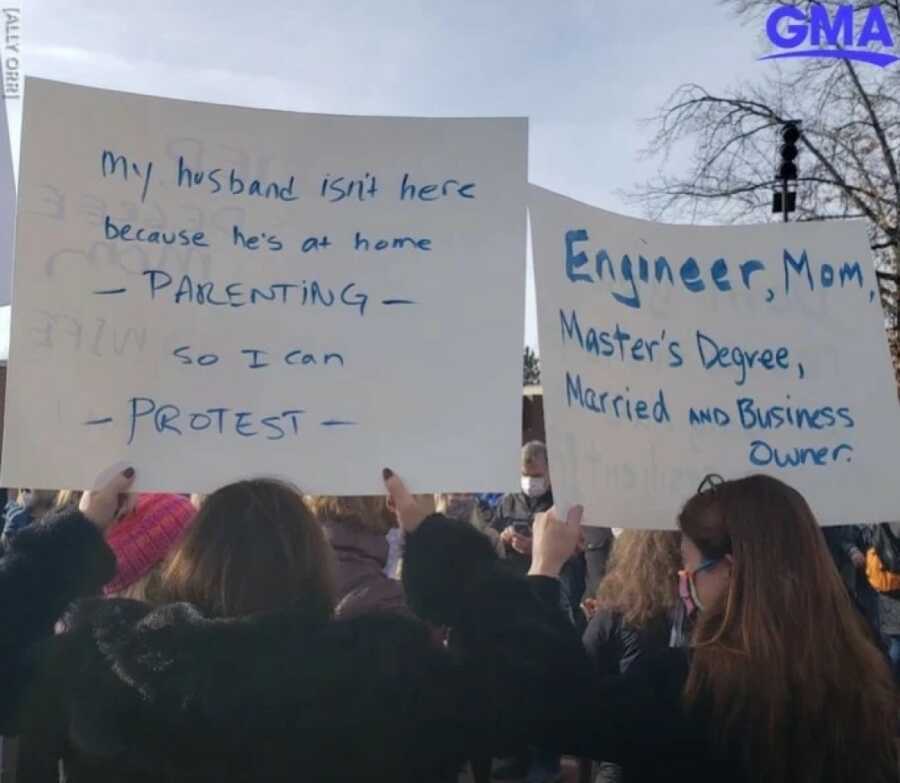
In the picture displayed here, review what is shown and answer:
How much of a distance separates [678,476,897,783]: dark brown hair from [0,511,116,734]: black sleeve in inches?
45.0

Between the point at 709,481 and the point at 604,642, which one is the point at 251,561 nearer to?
the point at 709,481

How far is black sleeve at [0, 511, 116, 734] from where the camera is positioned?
5.89 feet

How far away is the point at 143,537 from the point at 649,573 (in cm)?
141

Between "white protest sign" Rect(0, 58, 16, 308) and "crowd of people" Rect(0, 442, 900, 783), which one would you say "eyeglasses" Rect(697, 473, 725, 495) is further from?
"white protest sign" Rect(0, 58, 16, 308)

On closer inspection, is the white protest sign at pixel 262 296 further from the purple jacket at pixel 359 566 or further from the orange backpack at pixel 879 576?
the orange backpack at pixel 879 576

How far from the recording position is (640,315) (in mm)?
2371

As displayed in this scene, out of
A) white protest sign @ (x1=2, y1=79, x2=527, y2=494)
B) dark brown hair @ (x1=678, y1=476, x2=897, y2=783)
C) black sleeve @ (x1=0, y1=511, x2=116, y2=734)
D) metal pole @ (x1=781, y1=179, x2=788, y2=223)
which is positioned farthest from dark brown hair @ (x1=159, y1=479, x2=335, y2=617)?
metal pole @ (x1=781, y1=179, x2=788, y2=223)

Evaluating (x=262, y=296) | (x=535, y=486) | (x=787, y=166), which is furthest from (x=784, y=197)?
(x=262, y=296)

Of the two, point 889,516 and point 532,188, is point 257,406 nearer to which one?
point 532,188

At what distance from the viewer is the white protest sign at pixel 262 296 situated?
2076mm

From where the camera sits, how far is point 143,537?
2.67 metres

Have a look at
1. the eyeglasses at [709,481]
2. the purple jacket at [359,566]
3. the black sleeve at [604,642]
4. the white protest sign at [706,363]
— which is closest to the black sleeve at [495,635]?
the white protest sign at [706,363]

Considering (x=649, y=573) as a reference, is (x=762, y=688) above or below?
below

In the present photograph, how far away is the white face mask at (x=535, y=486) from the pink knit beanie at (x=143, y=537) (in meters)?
3.46
